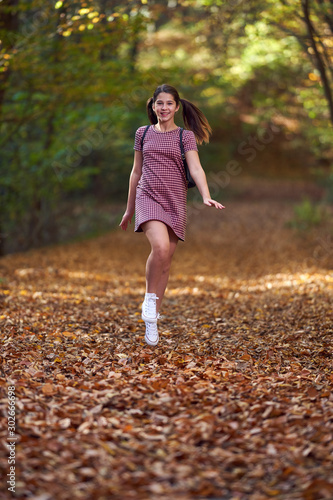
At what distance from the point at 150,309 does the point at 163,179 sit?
3.19ft

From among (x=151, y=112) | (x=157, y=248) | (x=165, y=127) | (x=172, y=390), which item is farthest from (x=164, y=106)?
(x=172, y=390)

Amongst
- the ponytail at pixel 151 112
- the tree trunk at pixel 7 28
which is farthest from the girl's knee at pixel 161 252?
the tree trunk at pixel 7 28

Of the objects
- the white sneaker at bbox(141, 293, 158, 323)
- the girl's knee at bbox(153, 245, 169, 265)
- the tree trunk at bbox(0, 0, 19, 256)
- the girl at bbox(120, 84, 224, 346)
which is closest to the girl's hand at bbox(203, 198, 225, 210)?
the girl at bbox(120, 84, 224, 346)

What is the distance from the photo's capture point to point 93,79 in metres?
8.23

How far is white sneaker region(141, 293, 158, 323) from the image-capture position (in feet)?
13.2

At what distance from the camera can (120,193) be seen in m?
18.2

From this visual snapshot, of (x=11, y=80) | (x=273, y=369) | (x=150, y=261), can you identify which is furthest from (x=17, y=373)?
(x=11, y=80)

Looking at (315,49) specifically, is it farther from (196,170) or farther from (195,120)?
(196,170)

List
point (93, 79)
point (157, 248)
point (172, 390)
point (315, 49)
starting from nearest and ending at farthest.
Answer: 1. point (172, 390)
2. point (157, 248)
3. point (315, 49)
4. point (93, 79)

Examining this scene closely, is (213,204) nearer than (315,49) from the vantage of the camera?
Yes

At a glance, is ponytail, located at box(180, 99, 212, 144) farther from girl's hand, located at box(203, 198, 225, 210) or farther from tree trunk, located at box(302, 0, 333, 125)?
tree trunk, located at box(302, 0, 333, 125)

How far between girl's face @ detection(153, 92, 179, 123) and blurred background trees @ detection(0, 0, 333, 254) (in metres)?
2.06

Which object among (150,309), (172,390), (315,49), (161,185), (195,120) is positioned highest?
(315,49)

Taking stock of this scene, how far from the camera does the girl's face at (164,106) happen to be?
3.95m
